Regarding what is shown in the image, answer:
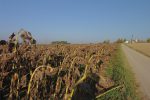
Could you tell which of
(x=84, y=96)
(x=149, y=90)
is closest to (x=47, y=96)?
(x=84, y=96)

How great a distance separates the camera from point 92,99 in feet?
24.4

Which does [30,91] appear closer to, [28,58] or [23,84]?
[23,84]

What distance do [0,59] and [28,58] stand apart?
7.29 feet

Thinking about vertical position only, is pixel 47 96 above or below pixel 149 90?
above

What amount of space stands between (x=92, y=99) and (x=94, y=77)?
1854mm

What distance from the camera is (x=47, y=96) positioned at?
269 inches

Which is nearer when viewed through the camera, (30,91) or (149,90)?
(30,91)

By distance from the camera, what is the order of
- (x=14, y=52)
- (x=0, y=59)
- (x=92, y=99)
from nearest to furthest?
(x=0, y=59) → (x=14, y=52) → (x=92, y=99)

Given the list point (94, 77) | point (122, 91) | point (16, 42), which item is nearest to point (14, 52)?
point (16, 42)

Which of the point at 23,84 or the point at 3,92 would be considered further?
the point at 3,92

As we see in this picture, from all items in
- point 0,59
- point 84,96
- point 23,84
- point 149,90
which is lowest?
point 149,90

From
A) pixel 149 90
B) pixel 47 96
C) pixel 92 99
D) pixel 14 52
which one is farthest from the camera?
pixel 149 90

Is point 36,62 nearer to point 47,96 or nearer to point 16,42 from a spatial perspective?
point 47,96

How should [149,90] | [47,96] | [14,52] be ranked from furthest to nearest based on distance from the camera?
1. [149,90]
2. [47,96]
3. [14,52]
